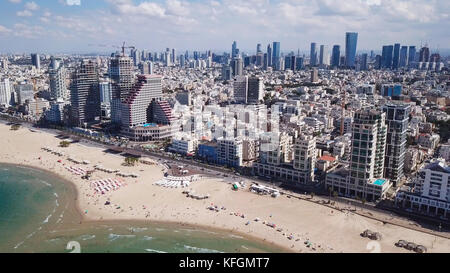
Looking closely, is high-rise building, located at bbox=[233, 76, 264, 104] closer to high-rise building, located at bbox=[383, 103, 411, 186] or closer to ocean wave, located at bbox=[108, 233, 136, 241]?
high-rise building, located at bbox=[383, 103, 411, 186]

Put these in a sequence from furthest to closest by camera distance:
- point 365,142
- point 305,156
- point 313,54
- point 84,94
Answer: point 313,54, point 84,94, point 305,156, point 365,142

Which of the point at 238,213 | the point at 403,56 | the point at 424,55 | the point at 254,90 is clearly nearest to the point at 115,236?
the point at 238,213

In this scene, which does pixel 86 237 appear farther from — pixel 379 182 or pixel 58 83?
pixel 58 83

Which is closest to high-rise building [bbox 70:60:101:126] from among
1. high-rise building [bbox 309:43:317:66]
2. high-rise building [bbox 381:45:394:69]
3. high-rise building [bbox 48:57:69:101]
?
high-rise building [bbox 48:57:69:101]

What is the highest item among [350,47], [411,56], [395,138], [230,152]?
[350,47]

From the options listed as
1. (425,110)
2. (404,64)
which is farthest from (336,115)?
(404,64)

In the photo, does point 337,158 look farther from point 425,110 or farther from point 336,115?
point 425,110
